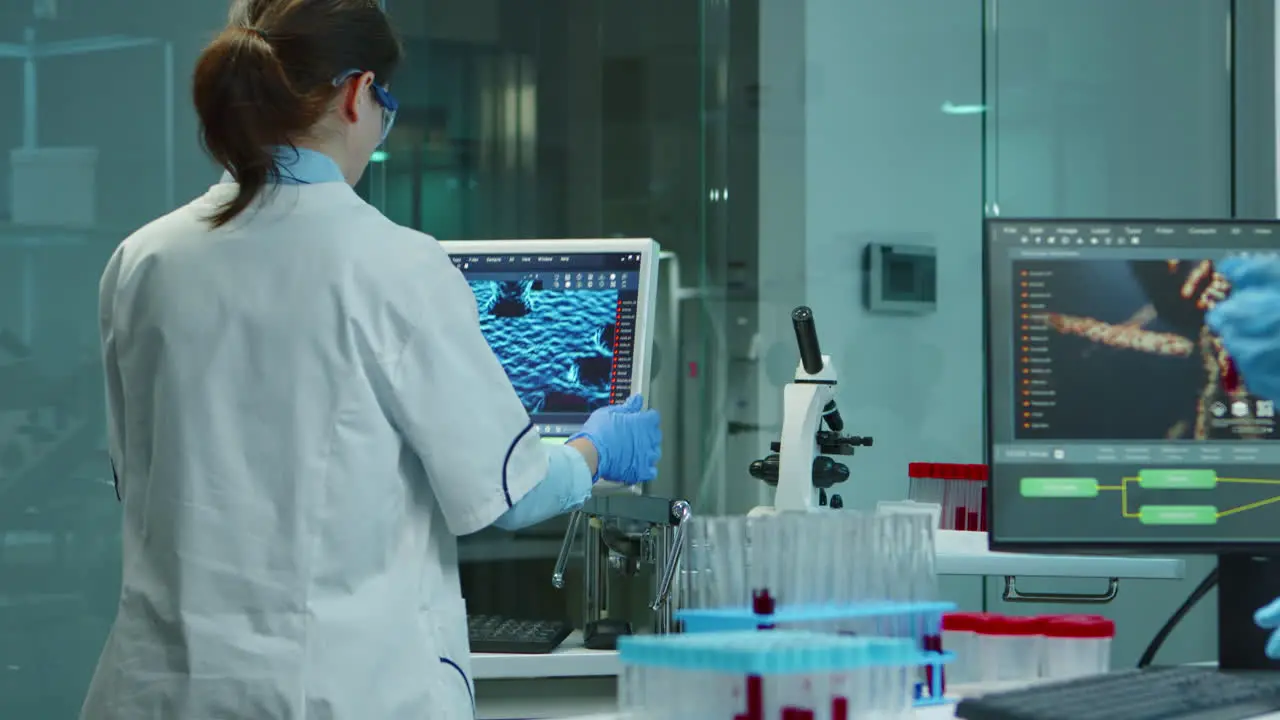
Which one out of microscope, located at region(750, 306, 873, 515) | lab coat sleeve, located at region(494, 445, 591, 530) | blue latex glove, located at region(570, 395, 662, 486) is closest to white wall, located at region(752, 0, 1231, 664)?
microscope, located at region(750, 306, 873, 515)

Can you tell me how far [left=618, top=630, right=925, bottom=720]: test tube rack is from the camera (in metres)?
0.92

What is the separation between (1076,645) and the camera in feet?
4.88

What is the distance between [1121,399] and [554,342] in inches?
36.3

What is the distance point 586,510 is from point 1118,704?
3.41 ft

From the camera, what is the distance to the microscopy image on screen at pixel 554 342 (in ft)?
6.88

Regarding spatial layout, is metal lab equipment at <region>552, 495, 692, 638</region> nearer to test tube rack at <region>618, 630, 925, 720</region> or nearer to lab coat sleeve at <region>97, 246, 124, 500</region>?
lab coat sleeve at <region>97, 246, 124, 500</region>

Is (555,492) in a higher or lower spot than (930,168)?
lower

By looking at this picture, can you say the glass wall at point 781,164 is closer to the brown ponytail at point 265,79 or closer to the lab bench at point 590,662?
the lab bench at point 590,662

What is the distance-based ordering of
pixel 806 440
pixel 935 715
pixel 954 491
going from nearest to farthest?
pixel 935 715
pixel 806 440
pixel 954 491

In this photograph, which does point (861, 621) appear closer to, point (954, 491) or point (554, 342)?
point (554, 342)

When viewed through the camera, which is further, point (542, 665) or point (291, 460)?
point (542, 665)

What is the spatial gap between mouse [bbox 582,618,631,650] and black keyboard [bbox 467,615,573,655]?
3 cm

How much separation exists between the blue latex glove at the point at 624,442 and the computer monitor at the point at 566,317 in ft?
0.79

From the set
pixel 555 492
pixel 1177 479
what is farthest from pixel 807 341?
pixel 1177 479
